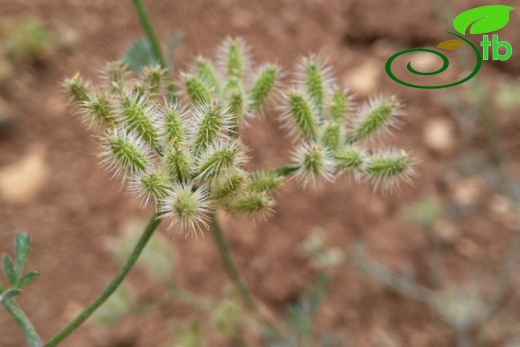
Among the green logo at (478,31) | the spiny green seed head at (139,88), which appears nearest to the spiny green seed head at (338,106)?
the spiny green seed head at (139,88)

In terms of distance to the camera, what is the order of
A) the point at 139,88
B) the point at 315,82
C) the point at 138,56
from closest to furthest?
the point at 139,88 < the point at 315,82 < the point at 138,56

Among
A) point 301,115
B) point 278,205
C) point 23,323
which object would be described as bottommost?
point 23,323

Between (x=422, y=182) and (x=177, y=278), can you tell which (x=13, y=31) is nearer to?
(x=177, y=278)

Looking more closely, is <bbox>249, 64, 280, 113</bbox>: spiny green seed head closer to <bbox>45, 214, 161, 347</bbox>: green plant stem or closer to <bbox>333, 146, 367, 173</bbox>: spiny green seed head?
<bbox>333, 146, 367, 173</bbox>: spiny green seed head

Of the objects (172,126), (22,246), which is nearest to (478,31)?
(172,126)

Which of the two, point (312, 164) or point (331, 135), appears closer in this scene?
point (312, 164)

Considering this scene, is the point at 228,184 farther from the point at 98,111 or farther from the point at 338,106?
the point at 338,106

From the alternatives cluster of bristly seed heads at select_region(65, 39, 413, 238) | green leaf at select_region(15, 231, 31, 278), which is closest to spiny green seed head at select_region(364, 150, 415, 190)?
cluster of bristly seed heads at select_region(65, 39, 413, 238)

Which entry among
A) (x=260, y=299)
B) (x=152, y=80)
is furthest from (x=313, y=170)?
(x=260, y=299)
